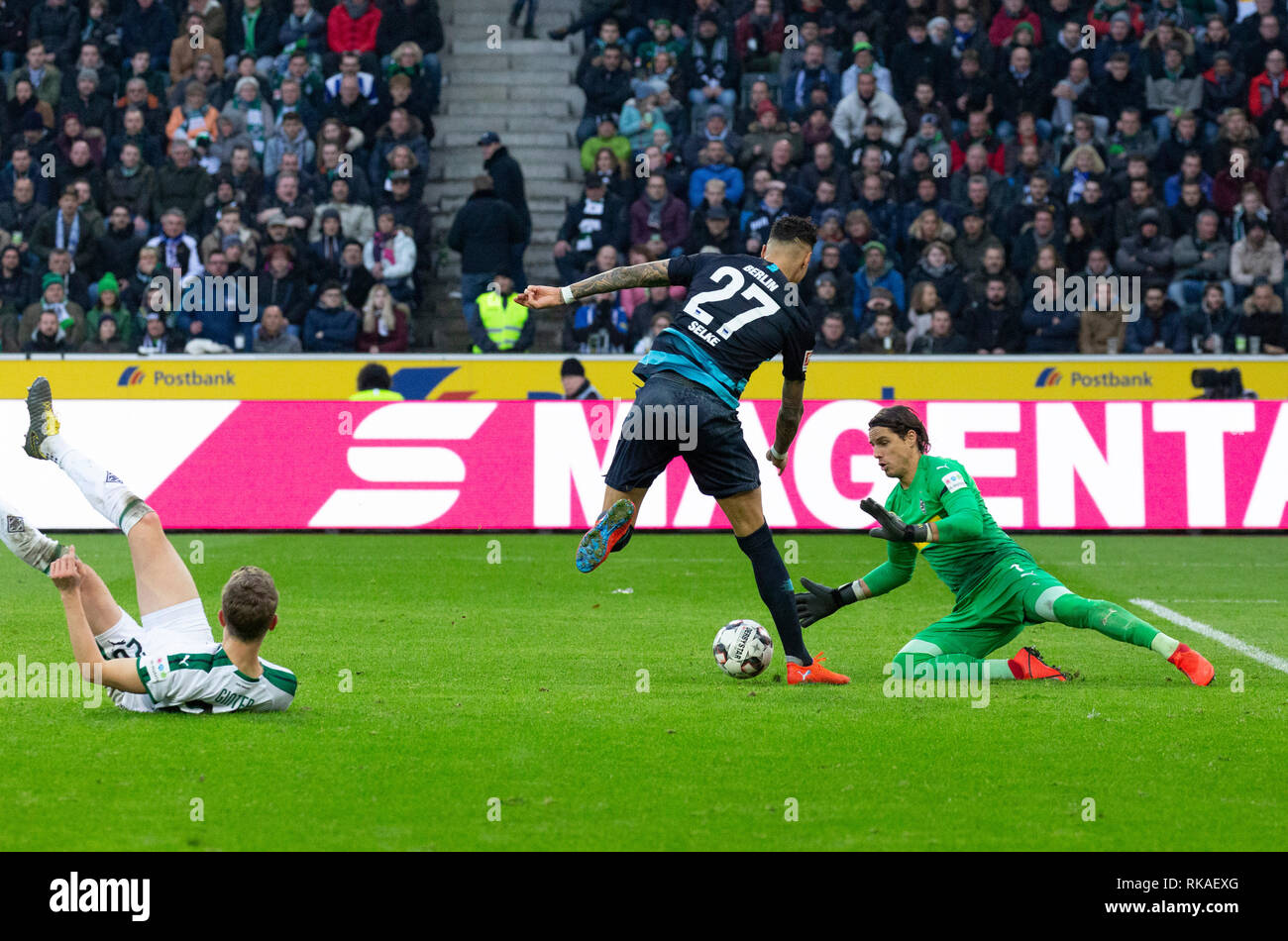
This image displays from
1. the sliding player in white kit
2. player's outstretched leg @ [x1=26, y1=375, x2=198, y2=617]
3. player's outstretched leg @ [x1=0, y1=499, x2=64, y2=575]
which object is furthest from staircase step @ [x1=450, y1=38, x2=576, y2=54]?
player's outstretched leg @ [x1=0, y1=499, x2=64, y2=575]

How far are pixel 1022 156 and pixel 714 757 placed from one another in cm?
1539

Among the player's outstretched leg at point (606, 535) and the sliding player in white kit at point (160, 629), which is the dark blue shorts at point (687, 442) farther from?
the sliding player in white kit at point (160, 629)

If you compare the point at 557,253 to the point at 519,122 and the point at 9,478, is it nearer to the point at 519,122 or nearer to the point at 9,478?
the point at 519,122

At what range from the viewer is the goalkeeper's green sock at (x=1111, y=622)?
813 centimetres

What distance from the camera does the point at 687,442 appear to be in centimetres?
794

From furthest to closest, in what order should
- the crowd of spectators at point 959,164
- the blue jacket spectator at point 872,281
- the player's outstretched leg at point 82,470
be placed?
the blue jacket spectator at point 872,281 < the crowd of spectators at point 959,164 < the player's outstretched leg at point 82,470

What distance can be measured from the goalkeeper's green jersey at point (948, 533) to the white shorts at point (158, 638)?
132 inches

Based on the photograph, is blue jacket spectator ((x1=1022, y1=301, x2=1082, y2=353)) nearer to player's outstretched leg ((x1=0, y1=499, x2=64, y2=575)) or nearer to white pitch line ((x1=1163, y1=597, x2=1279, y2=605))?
white pitch line ((x1=1163, y1=597, x2=1279, y2=605))

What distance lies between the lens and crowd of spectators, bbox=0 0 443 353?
1919cm

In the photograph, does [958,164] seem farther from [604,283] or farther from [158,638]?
[158,638]

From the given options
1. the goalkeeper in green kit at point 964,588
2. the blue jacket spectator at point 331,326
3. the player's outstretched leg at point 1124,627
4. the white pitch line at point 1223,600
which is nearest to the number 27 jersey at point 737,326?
the goalkeeper in green kit at point 964,588

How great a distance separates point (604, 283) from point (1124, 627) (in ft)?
10.2

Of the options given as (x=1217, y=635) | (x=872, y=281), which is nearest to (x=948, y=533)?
(x=1217, y=635)
